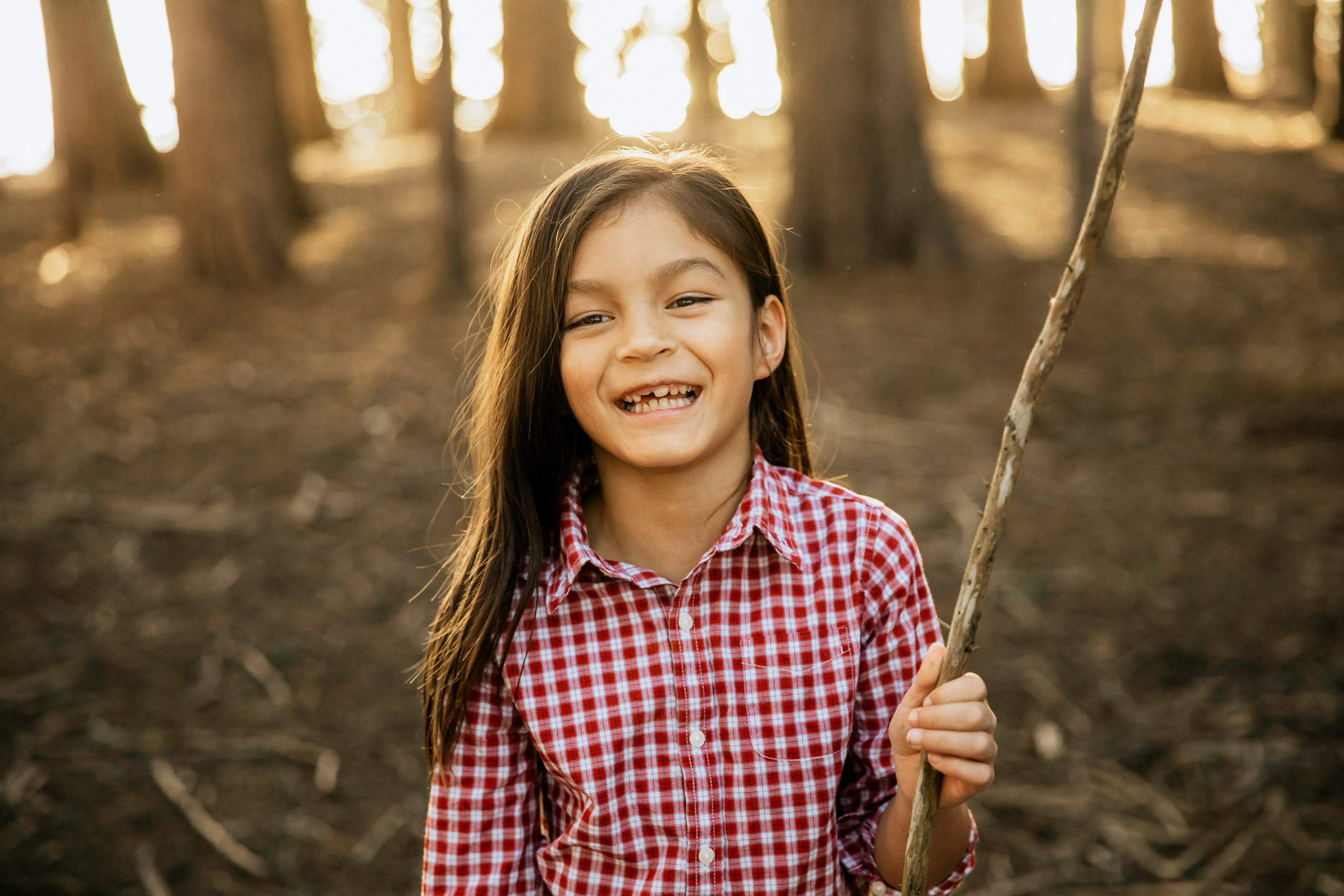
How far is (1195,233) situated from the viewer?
9195 millimetres

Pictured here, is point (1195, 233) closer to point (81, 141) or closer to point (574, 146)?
point (574, 146)

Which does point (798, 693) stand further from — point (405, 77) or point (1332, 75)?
point (405, 77)

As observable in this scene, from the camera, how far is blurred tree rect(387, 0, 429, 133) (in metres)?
17.2

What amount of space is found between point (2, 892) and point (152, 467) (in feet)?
10.2

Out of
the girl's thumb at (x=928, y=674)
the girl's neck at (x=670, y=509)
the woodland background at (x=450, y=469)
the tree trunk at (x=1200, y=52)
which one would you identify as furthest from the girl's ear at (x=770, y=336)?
the tree trunk at (x=1200, y=52)

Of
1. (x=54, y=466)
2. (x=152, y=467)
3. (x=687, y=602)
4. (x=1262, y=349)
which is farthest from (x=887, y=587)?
(x=1262, y=349)

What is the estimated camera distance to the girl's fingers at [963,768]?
1.33 m

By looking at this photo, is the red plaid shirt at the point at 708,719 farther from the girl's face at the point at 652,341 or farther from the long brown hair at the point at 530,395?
the girl's face at the point at 652,341

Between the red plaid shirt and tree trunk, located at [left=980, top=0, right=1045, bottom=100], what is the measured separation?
50.0 ft

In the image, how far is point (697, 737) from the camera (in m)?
1.63

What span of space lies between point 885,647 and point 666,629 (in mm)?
354

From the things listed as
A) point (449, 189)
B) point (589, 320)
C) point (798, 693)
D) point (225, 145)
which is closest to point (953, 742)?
point (798, 693)

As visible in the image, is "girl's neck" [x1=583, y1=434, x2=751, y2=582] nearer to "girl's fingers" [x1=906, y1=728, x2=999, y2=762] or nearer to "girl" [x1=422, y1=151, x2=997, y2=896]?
"girl" [x1=422, y1=151, x2=997, y2=896]

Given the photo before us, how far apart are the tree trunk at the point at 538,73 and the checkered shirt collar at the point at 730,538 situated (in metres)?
12.8
